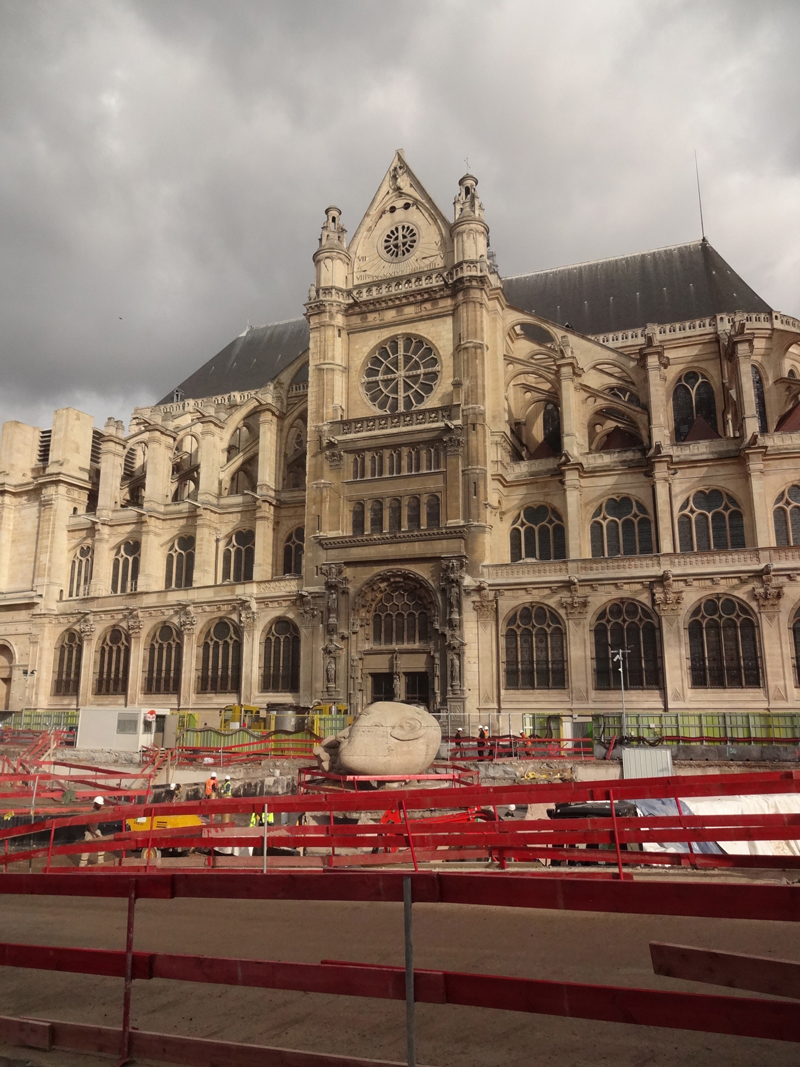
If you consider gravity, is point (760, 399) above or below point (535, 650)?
above

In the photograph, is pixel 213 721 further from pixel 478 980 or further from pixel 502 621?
pixel 478 980

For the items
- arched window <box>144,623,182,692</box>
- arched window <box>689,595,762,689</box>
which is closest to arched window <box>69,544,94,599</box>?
arched window <box>144,623,182,692</box>

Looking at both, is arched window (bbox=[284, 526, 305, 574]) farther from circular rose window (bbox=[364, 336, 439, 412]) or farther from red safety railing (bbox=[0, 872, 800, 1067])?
red safety railing (bbox=[0, 872, 800, 1067])

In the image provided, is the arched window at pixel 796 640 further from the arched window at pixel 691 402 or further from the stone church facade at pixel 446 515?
the arched window at pixel 691 402

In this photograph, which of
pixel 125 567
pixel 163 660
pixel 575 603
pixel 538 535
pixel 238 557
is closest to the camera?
pixel 575 603

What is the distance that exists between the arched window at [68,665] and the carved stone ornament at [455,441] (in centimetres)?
2028

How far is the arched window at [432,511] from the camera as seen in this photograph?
30.2 meters

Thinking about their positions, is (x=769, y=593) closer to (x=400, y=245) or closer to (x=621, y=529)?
(x=621, y=529)

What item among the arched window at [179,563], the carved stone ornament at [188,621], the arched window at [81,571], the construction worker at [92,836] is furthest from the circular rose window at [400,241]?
the construction worker at [92,836]

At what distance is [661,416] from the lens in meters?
29.6

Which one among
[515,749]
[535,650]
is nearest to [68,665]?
[535,650]

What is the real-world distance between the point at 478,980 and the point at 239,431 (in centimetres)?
3926

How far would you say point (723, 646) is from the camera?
26031 mm

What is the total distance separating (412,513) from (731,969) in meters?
27.7
